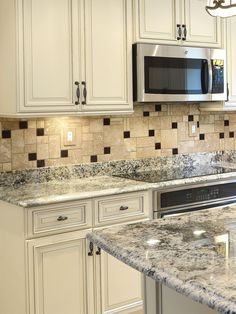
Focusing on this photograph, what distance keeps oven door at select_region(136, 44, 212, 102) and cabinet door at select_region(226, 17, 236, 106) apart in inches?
11.3

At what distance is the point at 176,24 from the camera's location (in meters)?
3.47

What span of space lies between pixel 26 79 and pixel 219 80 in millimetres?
1636

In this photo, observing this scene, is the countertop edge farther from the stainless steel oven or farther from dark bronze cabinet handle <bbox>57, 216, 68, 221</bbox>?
the stainless steel oven

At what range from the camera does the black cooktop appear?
129 inches

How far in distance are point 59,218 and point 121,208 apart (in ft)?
1.48

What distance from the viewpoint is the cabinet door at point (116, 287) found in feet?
9.34

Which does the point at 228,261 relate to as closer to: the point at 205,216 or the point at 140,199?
the point at 205,216

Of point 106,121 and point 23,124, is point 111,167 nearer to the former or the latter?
point 106,121

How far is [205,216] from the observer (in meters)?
1.97

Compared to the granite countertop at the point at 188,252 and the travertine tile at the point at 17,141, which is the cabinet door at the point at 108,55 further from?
the granite countertop at the point at 188,252

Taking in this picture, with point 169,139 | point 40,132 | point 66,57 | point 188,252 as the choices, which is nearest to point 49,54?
point 66,57

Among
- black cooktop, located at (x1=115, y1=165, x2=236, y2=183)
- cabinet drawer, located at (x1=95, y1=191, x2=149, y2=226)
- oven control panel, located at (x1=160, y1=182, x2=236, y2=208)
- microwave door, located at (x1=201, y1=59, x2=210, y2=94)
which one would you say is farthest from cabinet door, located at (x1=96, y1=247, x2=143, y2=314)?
microwave door, located at (x1=201, y1=59, x2=210, y2=94)

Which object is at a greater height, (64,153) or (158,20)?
(158,20)

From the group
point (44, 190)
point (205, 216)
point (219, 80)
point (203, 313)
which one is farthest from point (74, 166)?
point (203, 313)
